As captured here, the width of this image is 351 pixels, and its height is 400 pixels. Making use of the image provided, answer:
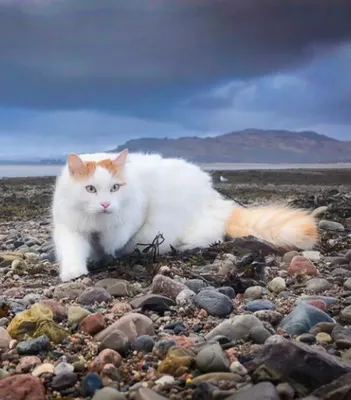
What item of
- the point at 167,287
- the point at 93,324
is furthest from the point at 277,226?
the point at 93,324

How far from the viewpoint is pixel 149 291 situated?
10.9ft

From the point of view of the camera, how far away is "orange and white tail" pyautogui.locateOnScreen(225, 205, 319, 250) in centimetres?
454

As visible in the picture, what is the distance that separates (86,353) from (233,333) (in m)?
0.56

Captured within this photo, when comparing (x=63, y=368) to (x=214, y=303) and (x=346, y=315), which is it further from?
(x=346, y=315)

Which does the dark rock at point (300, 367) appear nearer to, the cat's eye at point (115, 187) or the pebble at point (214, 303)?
the pebble at point (214, 303)

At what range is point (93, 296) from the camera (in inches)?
122

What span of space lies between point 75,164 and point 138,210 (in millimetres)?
655

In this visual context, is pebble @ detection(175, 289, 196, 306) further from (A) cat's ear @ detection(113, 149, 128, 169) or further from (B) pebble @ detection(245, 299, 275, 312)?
(A) cat's ear @ detection(113, 149, 128, 169)

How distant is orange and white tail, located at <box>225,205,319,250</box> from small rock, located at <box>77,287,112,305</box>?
178 cm

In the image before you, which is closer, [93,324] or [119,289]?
[93,324]

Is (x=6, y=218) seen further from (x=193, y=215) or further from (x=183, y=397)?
(x=183, y=397)

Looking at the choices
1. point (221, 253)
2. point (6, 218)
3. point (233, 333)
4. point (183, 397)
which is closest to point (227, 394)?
point (183, 397)

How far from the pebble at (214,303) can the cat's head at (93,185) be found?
47.3 inches

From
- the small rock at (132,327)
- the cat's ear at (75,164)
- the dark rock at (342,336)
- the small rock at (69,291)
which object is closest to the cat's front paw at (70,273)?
the small rock at (69,291)
